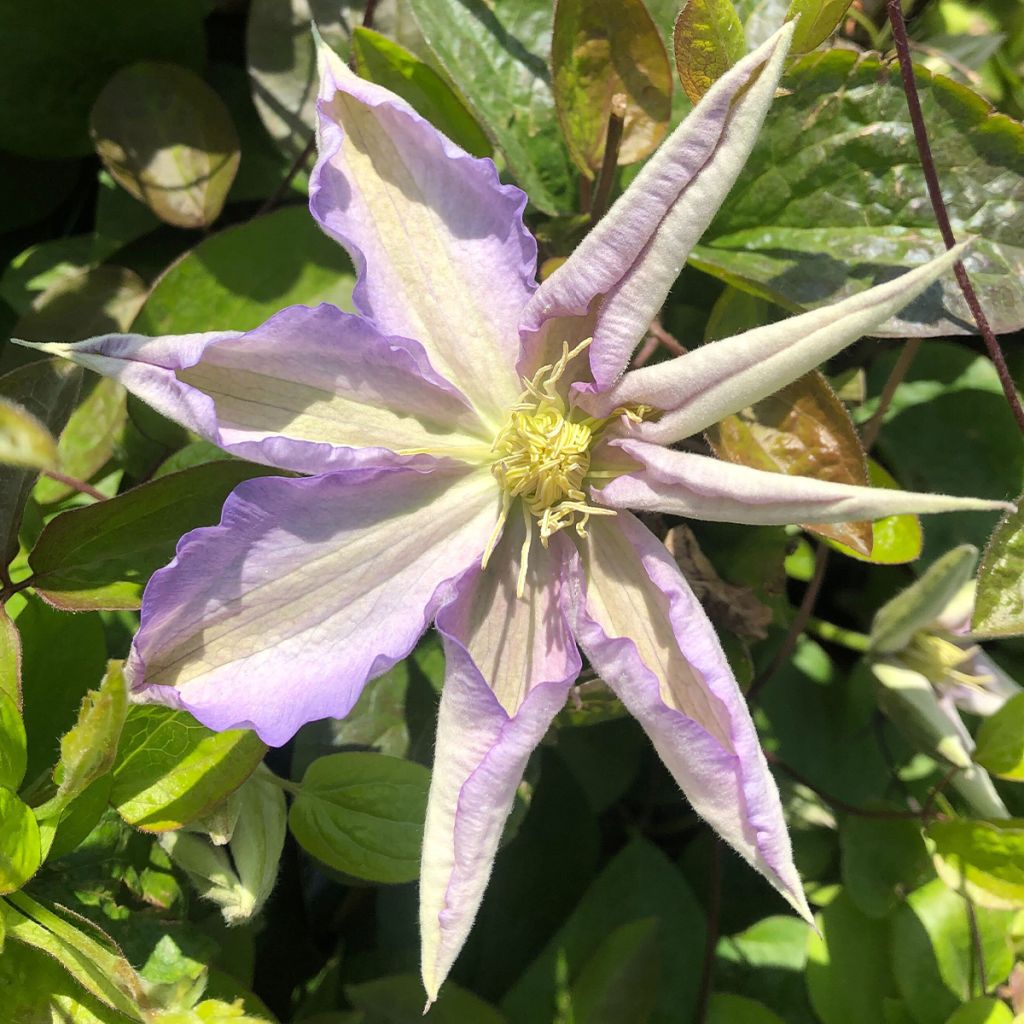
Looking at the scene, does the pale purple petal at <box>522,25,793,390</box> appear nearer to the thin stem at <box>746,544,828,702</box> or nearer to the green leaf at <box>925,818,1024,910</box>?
the thin stem at <box>746,544,828,702</box>

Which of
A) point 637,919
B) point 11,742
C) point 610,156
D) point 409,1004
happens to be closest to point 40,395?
point 11,742

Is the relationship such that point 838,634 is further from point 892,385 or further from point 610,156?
point 610,156

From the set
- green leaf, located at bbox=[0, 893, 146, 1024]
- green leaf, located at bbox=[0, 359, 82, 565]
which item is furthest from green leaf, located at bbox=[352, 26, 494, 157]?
green leaf, located at bbox=[0, 893, 146, 1024]

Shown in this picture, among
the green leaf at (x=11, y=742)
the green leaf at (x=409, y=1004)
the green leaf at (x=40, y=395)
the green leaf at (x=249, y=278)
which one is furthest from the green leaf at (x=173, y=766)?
the green leaf at (x=249, y=278)

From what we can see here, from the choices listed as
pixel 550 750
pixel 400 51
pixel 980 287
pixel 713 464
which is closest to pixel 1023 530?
pixel 980 287

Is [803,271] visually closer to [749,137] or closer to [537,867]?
[749,137]

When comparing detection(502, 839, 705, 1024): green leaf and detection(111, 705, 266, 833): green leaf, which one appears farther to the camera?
detection(502, 839, 705, 1024): green leaf
